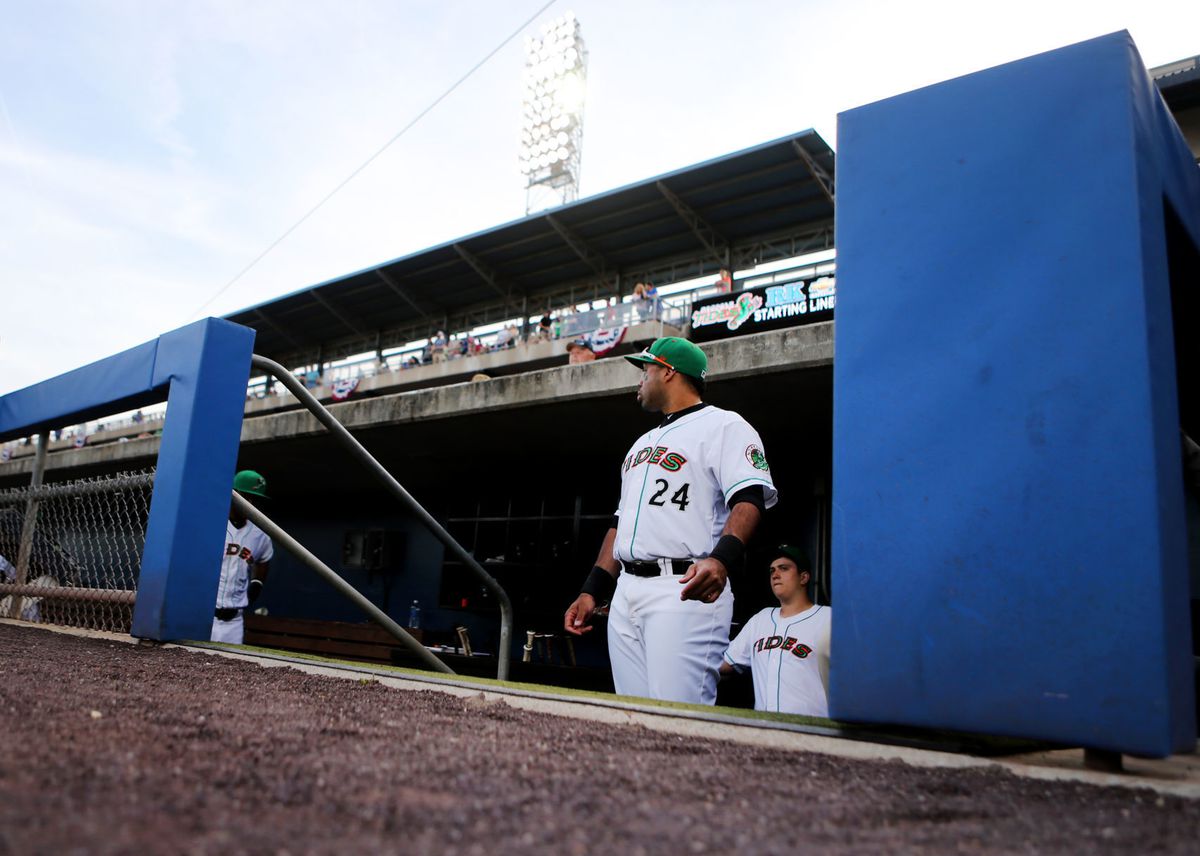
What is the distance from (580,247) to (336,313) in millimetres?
9883

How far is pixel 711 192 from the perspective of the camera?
2062cm

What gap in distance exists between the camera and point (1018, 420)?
173 cm

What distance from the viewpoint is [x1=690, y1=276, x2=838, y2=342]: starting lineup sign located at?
11.4m

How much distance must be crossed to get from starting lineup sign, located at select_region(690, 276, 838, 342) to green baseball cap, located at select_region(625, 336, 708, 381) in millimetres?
8088

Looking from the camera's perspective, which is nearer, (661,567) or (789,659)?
(661,567)

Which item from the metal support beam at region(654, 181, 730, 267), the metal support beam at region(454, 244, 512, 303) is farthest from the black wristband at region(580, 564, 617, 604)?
the metal support beam at region(454, 244, 512, 303)

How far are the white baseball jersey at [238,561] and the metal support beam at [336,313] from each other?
22.7 metres

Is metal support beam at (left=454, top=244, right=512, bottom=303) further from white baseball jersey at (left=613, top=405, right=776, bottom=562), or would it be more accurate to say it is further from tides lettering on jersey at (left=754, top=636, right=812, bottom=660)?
white baseball jersey at (left=613, top=405, right=776, bottom=562)

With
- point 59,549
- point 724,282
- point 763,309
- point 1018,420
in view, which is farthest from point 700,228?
point 1018,420

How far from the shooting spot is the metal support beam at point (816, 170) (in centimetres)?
1886

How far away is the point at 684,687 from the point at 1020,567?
144cm

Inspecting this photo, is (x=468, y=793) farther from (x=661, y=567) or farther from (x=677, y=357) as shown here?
(x=677, y=357)

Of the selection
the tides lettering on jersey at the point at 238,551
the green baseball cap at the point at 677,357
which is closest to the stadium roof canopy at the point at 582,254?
the tides lettering on jersey at the point at 238,551

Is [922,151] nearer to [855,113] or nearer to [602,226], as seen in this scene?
[855,113]
